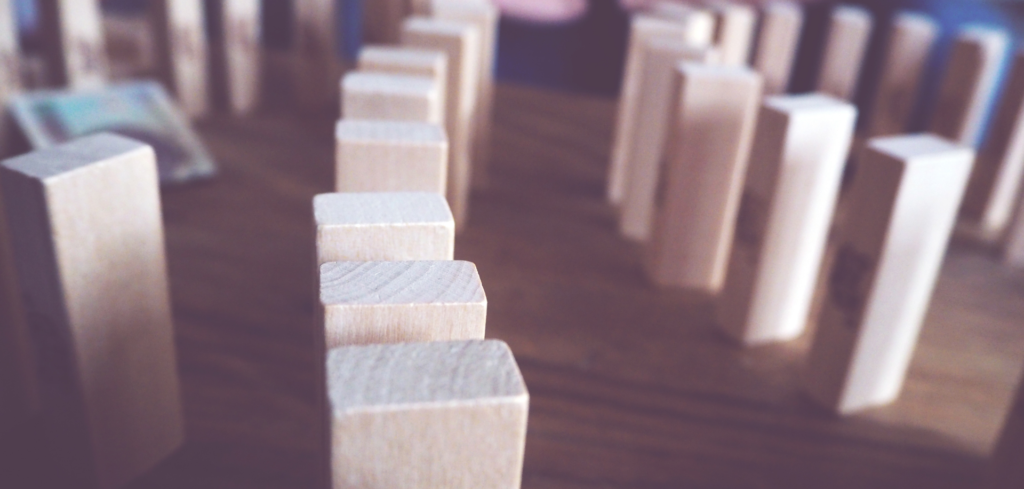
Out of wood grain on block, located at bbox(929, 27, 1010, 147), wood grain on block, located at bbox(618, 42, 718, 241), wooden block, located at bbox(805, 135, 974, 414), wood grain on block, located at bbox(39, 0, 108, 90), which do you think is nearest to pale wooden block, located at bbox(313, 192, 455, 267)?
wooden block, located at bbox(805, 135, 974, 414)

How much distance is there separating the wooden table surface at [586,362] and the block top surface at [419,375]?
0.17 meters

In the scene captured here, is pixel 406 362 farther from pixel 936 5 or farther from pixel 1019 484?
pixel 936 5

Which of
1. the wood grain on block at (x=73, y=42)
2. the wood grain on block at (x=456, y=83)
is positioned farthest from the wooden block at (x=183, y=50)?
the wood grain on block at (x=456, y=83)

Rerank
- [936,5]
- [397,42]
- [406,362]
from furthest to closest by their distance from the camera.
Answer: [936,5], [397,42], [406,362]

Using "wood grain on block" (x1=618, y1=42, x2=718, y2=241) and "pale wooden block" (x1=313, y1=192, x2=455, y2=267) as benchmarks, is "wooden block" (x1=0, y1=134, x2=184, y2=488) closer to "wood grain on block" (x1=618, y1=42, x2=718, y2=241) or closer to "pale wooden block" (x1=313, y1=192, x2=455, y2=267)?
"pale wooden block" (x1=313, y1=192, x2=455, y2=267)

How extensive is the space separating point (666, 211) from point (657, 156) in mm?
78

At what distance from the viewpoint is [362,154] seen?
1.24 feet

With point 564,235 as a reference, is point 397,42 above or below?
above

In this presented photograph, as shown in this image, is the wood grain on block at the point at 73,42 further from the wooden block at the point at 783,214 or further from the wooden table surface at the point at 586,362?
the wooden block at the point at 783,214

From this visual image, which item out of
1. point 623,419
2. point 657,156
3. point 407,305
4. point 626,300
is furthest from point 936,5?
point 407,305

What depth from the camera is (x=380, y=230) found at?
0.29m

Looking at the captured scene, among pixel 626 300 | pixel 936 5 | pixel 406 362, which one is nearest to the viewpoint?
pixel 406 362

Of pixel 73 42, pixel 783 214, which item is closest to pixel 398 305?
pixel 783 214

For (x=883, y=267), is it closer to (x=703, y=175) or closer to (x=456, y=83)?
(x=703, y=175)
